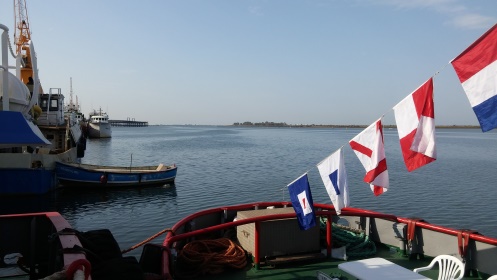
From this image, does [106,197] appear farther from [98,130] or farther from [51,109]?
[98,130]

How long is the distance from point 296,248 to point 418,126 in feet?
12.1

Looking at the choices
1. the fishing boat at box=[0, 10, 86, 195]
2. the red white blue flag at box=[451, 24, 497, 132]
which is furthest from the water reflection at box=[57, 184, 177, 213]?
the red white blue flag at box=[451, 24, 497, 132]

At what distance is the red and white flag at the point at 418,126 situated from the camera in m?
5.50

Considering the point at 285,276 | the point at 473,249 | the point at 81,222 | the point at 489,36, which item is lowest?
the point at 81,222

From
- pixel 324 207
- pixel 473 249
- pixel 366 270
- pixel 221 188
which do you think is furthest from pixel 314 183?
pixel 366 270

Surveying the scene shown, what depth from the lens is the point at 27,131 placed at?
5.67 m

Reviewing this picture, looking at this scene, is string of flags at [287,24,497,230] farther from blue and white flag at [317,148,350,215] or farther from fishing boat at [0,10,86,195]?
fishing boat at [0,10,86,195]

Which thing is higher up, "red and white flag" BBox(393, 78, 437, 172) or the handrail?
"red and white flag" BBox(393, 78, 437, 172)

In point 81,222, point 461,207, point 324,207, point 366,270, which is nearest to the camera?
point 366,270

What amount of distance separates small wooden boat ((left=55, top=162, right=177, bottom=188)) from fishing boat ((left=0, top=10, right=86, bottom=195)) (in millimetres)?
851

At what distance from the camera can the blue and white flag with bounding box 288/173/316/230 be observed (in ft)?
22.9

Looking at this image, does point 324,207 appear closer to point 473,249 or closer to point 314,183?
point 473,249

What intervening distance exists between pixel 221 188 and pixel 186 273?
22.3 metres

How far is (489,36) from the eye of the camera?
4570 mm
